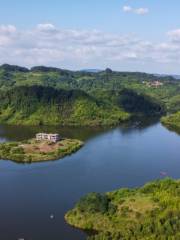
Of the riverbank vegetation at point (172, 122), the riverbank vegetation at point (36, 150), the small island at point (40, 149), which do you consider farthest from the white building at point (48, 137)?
the riverbank vegetation at point (172, 122)

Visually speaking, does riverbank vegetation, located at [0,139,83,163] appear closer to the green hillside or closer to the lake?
the lake

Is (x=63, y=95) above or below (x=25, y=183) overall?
above

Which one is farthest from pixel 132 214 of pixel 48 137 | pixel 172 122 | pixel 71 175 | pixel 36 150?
pixel 172 122

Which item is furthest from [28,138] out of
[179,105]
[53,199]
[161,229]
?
[179,105]

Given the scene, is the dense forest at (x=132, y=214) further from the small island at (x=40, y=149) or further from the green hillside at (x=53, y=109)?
the green hillside at (x=53, y=109)

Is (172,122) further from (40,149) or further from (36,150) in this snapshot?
(36,150)

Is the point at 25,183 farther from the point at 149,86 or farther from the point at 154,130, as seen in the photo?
the point at 149,86
